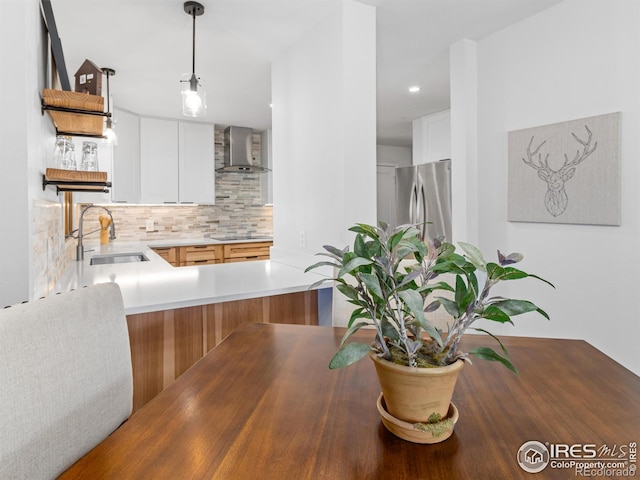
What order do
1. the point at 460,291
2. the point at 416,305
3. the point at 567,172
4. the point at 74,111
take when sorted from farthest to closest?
the point at 567,172
the point at 74,111
the point at 460,291
the point at 416,305

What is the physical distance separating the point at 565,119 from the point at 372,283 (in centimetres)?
226

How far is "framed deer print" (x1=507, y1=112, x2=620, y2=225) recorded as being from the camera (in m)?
2.00

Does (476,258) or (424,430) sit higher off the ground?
(476,258)

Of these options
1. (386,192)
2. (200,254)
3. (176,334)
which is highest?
(386,192)

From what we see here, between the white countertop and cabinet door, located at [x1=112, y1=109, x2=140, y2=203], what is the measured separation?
1738mm

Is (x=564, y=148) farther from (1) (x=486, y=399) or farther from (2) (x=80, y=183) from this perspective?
(2) (x=80, y=183)

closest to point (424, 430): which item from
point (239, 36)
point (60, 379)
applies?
point (60, 379)

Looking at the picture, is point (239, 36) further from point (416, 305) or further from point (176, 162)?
point (176, 162)

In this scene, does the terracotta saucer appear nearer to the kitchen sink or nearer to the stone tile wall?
the kitchen sink

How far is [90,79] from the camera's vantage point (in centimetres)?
180

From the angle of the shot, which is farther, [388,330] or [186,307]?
[186,307]

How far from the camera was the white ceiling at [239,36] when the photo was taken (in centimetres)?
216

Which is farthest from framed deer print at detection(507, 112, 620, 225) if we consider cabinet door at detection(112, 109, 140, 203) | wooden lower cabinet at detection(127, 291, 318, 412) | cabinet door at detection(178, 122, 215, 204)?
cabinet door at detection(112, 109, 140, 203)

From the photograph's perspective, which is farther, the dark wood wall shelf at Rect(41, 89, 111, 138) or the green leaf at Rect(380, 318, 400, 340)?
the dark wood wall shelf at Rect(41, 89, 111, 138)
